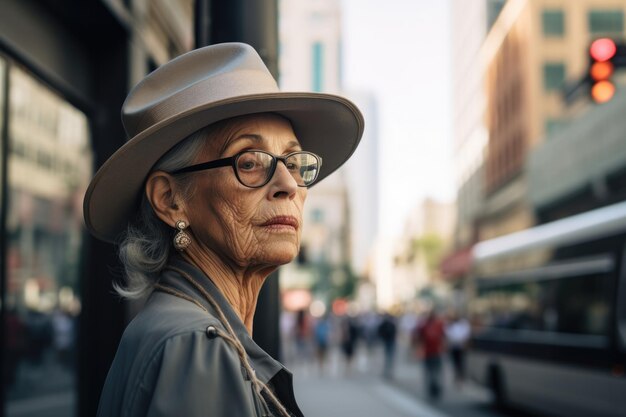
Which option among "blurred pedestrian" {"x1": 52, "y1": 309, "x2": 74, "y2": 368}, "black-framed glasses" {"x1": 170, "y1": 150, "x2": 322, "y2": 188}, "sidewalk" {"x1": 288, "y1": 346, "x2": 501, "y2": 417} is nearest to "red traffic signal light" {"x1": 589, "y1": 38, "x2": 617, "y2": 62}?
"sidewalk" {"x1": 288, "y1": 346, "x2": 501, "y2": 417}

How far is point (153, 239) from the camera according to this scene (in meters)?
2.23

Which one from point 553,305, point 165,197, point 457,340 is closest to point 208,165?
point 165,197

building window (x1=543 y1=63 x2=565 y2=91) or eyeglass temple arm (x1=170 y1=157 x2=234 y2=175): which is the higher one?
building window (x1=543 y1=63 x2=565 y2=91)

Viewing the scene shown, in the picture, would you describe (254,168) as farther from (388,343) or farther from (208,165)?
(388,343)

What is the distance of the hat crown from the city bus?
8.96 metres

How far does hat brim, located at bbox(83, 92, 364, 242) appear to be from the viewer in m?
2.05

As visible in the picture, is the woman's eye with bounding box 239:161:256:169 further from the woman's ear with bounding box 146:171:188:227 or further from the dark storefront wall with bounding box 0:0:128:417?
the dark storefront wall with bounding box 0:0:128:417

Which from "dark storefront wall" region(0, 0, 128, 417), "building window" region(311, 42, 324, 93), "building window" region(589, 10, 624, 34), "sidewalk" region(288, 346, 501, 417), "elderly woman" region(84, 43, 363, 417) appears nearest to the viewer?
"elderly woman" region(84, 43, 363, 417)

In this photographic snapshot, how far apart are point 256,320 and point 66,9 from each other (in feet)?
11.6

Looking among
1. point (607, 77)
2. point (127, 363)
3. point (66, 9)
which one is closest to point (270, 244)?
point (127, 363)

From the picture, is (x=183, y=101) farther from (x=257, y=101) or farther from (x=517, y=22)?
(x=517, y=22)

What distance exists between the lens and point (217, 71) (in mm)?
2146

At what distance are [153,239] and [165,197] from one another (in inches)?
4.7

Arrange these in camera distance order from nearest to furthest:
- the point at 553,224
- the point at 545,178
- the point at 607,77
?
the point at 607,77, the point at 553,224, the point at 545,178
